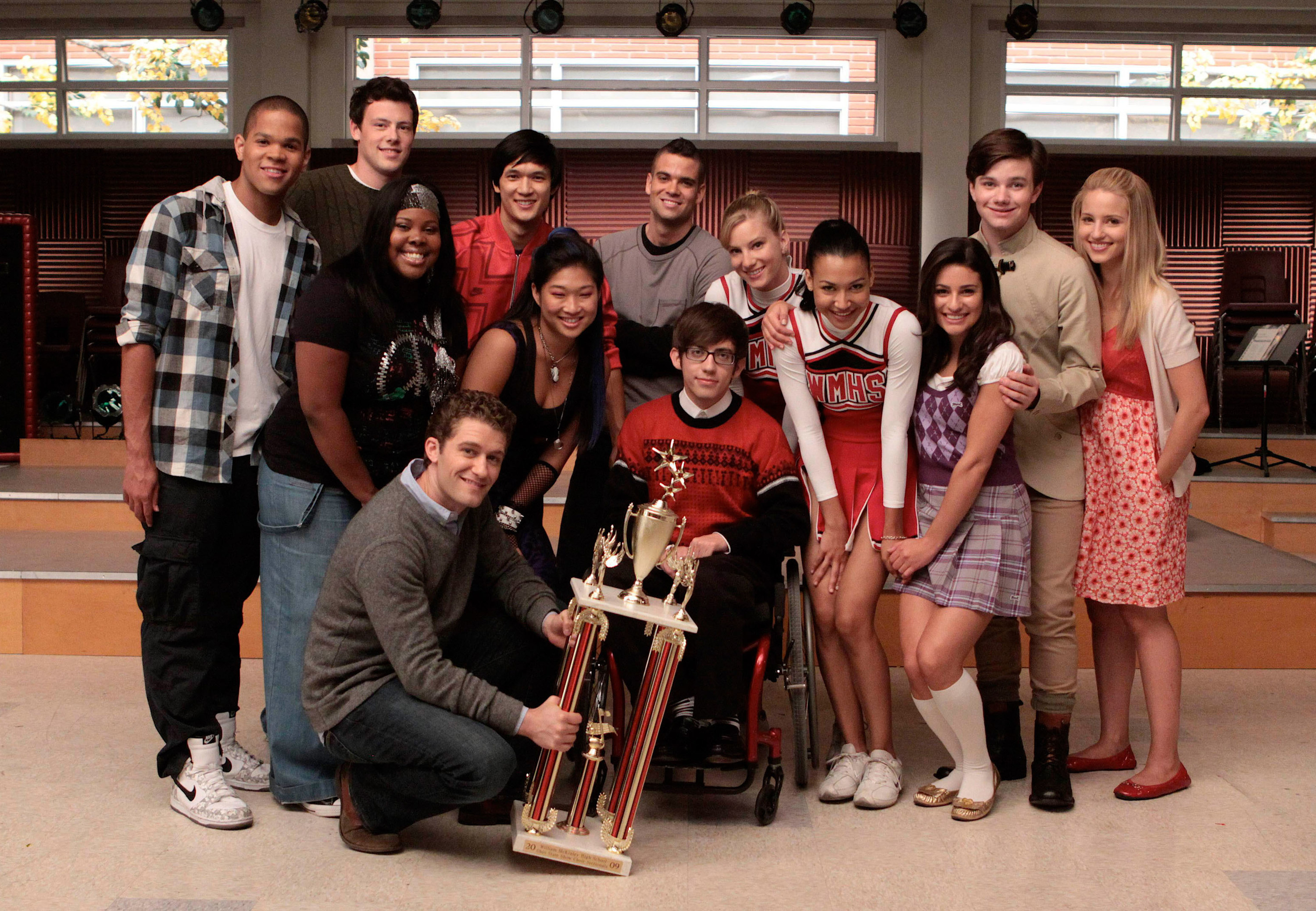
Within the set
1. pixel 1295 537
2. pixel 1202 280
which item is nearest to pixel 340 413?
pixel 1295 537

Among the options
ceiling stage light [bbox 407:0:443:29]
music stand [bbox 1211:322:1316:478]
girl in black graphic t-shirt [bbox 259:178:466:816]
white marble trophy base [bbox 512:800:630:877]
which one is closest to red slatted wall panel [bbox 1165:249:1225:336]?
music stand [bbox 1211:322:1316:478]

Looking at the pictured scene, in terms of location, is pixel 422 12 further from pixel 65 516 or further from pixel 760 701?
pixel 760 701

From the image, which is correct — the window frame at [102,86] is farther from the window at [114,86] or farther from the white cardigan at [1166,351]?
the white cardigan at [1166,351]

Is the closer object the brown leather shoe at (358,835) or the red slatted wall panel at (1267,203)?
the brown leather shoe at (358,835)

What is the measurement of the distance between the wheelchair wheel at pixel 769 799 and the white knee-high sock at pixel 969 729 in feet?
1.33

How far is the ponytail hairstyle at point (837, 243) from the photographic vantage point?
2516 millimetres

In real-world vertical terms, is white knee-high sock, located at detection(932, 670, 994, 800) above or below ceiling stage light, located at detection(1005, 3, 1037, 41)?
below

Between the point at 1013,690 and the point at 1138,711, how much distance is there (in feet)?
2.45

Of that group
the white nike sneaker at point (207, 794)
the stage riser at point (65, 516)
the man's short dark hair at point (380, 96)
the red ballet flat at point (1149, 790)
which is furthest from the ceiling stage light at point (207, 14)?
the red ballet flat at point (1149, 790)

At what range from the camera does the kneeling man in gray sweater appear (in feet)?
7.11

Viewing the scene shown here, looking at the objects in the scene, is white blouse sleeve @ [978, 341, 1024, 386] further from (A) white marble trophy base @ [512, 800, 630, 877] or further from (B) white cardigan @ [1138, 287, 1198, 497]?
(A) white marble trophy base @ [512, 800, 630, 877]

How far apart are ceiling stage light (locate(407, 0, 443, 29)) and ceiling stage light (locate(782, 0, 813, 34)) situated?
2552 mm

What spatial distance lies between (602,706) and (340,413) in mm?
826

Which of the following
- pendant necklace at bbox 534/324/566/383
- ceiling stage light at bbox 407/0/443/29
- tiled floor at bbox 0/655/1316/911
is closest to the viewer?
tiled floor at bbox 0/655/1316/911
